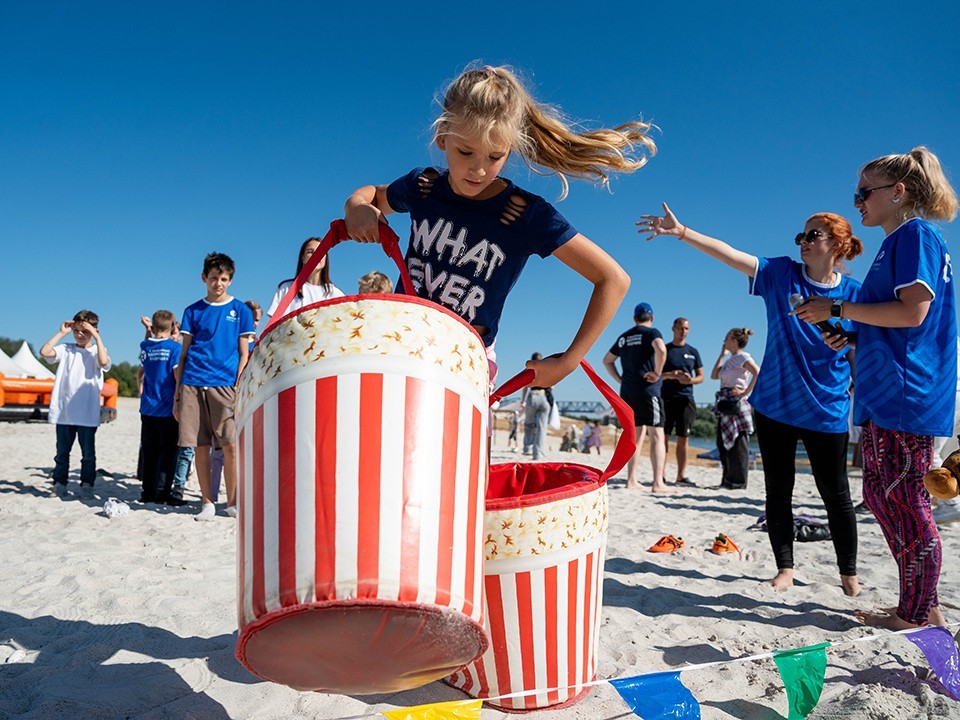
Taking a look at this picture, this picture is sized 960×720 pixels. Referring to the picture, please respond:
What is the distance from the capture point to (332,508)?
1.20 metres

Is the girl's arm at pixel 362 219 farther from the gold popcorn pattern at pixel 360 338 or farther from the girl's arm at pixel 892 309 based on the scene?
the girl's arm at pixel 892 309

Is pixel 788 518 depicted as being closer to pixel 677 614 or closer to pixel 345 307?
pixel 677 614

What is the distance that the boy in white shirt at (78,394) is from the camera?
5820mm

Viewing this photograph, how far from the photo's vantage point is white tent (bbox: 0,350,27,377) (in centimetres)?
1562

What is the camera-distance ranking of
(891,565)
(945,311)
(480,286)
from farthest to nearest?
(891,565), (945,311), (480,286)

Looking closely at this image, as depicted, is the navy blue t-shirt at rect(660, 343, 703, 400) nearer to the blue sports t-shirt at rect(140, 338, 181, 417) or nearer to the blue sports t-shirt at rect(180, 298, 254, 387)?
the blue sports t-shirt at rect(180, 298, 254, 387)

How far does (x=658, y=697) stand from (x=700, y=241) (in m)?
2.08

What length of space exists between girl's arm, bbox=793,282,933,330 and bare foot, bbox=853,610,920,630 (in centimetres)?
112

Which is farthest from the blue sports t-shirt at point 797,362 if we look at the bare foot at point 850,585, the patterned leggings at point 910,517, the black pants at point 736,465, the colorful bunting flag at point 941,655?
the black pants at point 736,465

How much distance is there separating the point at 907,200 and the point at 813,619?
173 cm

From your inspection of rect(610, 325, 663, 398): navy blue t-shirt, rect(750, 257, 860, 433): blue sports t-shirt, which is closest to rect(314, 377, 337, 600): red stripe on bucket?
rect(750, 257, 860, 433): blue sports t-shirt

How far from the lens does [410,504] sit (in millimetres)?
1231

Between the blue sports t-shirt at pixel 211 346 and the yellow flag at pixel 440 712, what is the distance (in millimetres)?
3594

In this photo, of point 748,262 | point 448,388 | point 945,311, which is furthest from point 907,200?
point 448,388
